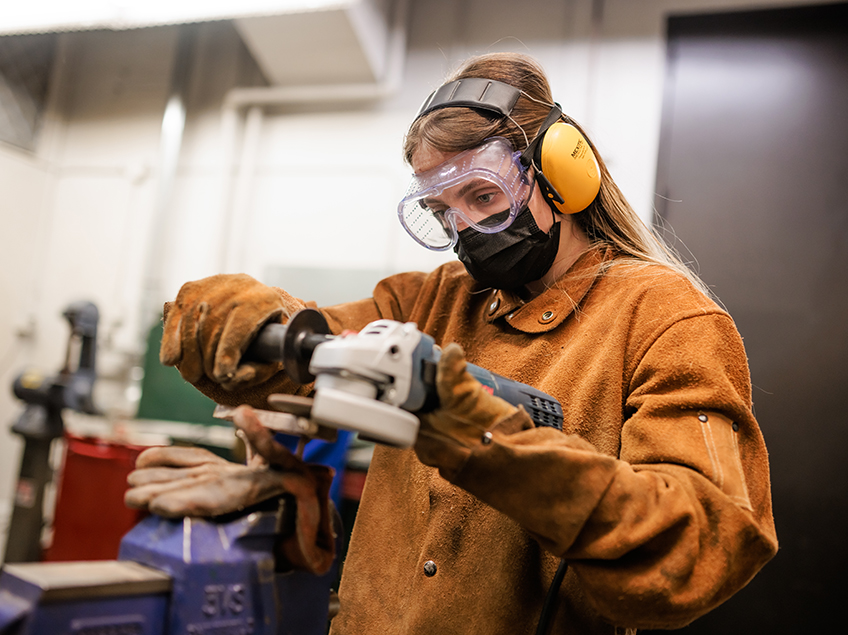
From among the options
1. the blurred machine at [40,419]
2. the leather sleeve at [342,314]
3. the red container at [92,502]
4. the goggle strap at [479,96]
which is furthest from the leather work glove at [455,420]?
the blurred machine at [40,419]

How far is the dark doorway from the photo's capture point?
2.45m

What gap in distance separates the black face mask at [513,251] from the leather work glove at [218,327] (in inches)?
18.4

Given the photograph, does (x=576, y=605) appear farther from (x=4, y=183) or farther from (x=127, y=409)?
(x=4, y=183)

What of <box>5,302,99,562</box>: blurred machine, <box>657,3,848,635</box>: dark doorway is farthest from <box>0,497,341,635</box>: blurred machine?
<box>5,302,99,562</box>: blurred machine

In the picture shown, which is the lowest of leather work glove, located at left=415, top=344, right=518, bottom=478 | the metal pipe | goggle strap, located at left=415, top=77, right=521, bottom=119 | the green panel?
the green panel

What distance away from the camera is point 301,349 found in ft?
2.66

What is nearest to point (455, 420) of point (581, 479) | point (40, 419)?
point (581, 479)

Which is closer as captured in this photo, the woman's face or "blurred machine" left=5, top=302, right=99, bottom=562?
the woman's face

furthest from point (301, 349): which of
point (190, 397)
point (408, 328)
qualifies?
point (190, 397)

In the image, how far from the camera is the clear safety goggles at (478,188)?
1199mm

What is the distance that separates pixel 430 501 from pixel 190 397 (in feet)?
9.12

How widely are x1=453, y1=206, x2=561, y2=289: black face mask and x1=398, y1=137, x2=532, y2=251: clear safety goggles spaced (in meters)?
0.02

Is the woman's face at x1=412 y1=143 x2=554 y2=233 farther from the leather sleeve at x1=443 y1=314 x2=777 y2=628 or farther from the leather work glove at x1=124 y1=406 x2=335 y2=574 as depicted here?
the leather work glove at x1=124 y1=406 x2=335 y2=574

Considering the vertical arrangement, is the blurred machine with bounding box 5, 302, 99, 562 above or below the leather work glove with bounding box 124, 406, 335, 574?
below
